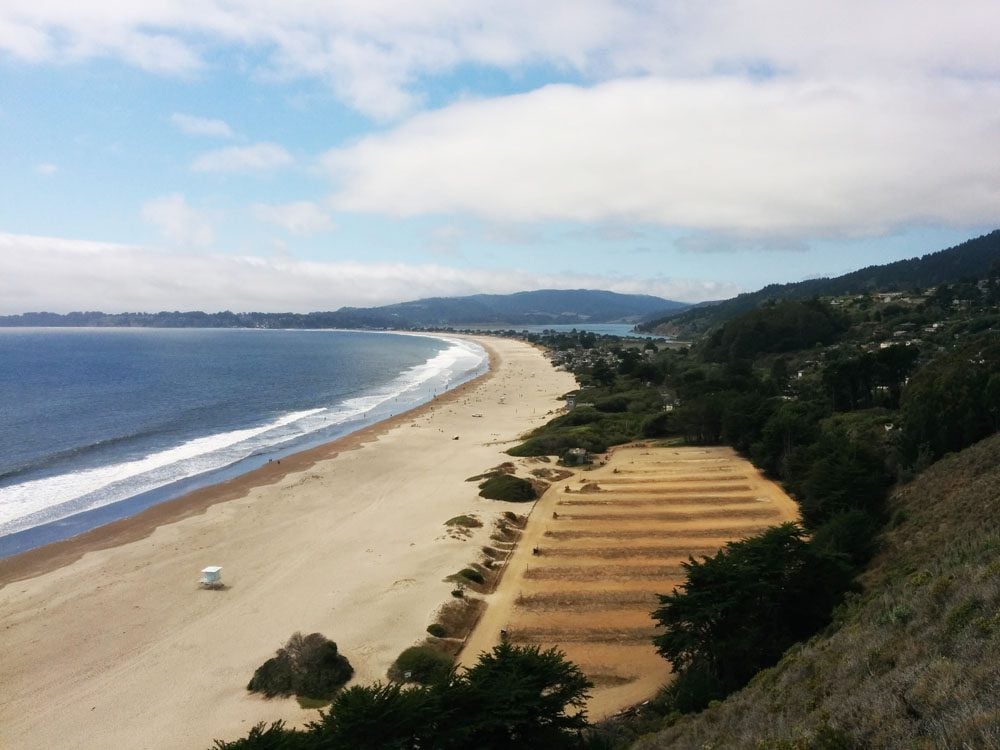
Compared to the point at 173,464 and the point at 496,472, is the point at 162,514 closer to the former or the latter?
the point at 173,464

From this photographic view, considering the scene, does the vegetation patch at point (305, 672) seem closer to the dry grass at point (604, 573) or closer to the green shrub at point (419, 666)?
the green shrub at point (419, 666)

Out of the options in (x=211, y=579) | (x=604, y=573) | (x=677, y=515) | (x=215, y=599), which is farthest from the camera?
(x=677, y=515)

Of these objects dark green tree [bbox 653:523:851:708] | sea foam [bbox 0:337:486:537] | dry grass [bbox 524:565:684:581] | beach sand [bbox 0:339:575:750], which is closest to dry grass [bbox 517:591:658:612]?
dry grass [bbox 524:565:684:581]

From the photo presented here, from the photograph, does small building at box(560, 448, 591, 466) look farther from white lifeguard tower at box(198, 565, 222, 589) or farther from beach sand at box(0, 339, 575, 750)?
white lifeguard tower at box(198, 565, 222, 589)

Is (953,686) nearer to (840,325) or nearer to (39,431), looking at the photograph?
(39,431)

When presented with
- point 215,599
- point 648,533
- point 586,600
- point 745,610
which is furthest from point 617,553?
point 215,599

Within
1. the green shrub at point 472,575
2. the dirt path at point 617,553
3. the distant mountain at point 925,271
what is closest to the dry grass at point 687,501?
the dirt path at point 617,553
